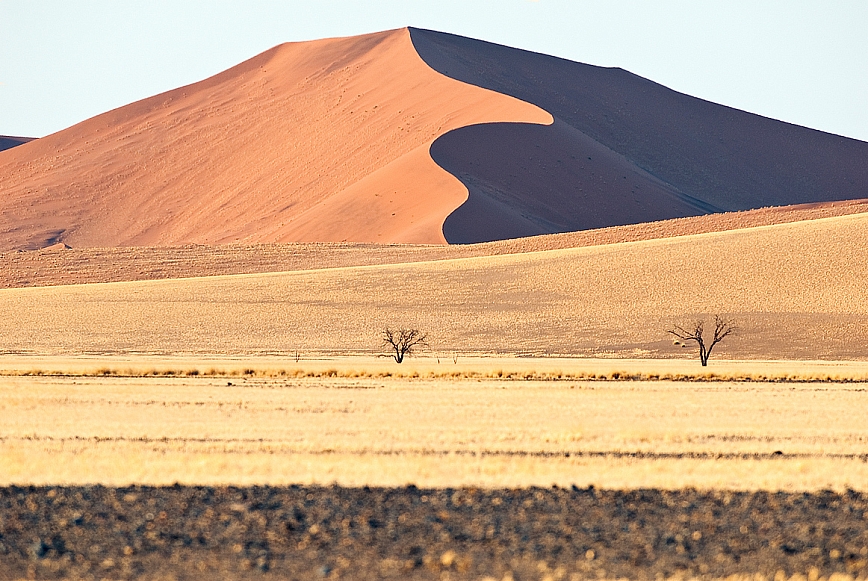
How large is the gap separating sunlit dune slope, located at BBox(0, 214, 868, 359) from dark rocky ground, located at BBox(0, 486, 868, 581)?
121ft

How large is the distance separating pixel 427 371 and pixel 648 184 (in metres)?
93.1

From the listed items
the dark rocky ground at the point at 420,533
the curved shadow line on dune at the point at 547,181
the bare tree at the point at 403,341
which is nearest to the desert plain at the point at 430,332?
the dark rocky ground at the point at 420,533

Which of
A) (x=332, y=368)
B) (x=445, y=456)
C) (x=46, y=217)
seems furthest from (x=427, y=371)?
(x=46, y=217)

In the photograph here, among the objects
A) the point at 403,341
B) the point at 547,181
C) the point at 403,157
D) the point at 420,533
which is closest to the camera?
the point at 420,533

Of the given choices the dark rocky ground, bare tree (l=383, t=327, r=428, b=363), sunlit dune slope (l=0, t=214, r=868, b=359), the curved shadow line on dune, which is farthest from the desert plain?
bare tree (l=383, t=327, r=428, b=363)

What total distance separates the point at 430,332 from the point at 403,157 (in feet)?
209

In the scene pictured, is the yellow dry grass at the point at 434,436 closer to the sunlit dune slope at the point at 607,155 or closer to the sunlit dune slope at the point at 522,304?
the sunlit dune slope at the point at 522,304

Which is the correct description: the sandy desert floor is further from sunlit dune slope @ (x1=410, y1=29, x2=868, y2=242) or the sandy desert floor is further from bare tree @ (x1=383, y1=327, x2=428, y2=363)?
sunlit dune slope @ (x1=410, y1=29, x2=868, y2=242)

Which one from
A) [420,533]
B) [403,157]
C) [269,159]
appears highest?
[269,159]

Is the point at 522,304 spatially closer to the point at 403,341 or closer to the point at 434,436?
the point at 403,341

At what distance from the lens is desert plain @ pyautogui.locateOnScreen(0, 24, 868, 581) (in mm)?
10922

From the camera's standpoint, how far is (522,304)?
59.8m

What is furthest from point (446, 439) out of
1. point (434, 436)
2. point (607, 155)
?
point (607, 155)

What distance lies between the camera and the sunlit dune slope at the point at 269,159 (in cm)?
10838
